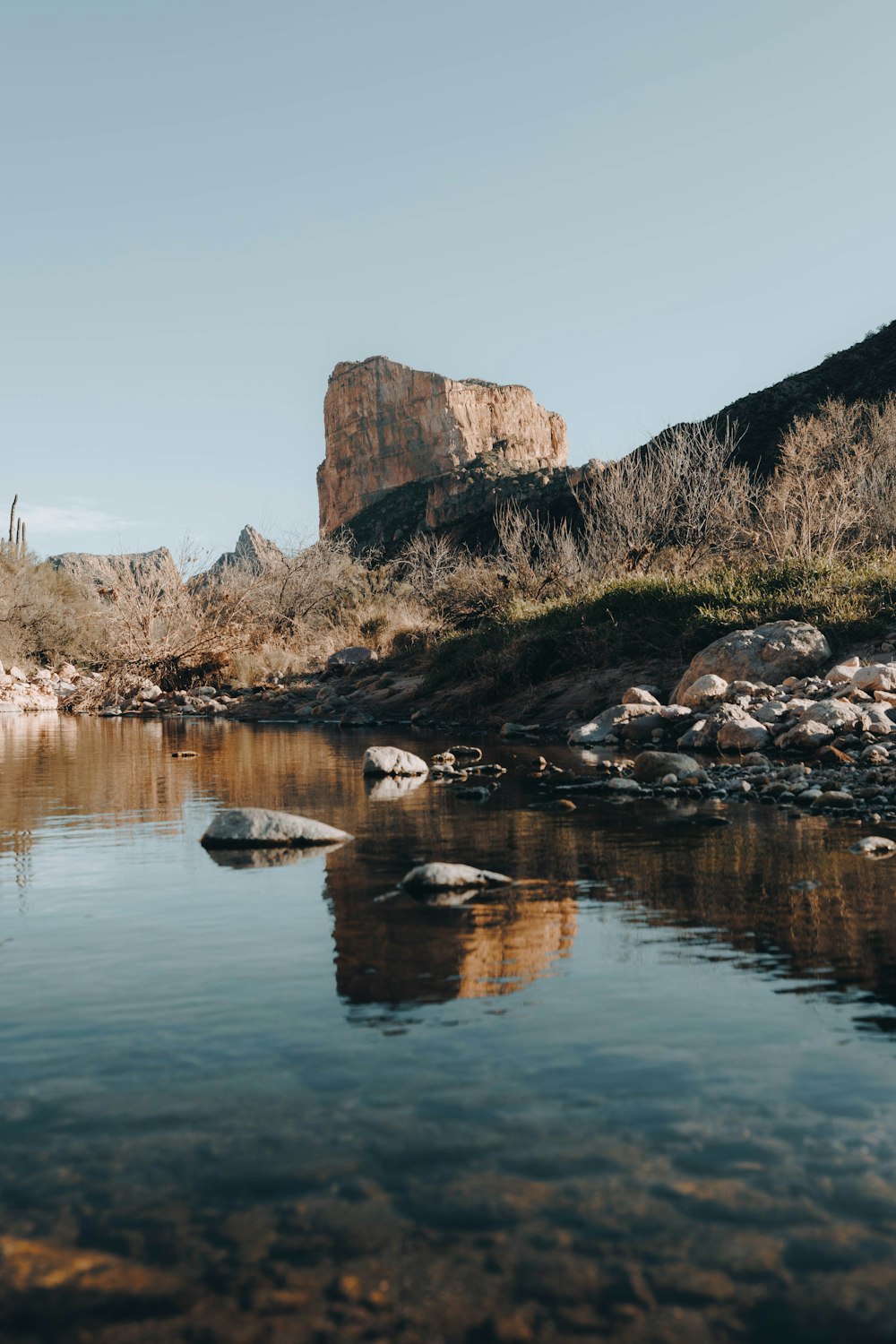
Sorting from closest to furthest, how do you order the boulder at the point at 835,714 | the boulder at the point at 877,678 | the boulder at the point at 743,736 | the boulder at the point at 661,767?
the boulder at the point at 661,767
the boulder at the point at 835,714
the boulder at the point at 743,736
the boulder at the point at 877,678

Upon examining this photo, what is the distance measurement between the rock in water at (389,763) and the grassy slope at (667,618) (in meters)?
8.69

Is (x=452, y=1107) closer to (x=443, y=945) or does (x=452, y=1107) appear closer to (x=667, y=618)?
(x=443, y=945)

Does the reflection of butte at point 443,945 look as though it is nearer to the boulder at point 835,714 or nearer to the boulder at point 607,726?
the boulder at point 835,714

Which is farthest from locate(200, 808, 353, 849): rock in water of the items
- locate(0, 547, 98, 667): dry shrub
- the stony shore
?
Answer: locate(0, 547, 98, 667): dry shrub

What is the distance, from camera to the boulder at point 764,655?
17359mm

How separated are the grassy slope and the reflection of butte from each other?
45.4 feet

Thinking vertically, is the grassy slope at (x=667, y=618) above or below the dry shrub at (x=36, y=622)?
below

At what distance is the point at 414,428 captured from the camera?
105688mm

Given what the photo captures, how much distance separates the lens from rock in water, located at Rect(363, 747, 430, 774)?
1260cm

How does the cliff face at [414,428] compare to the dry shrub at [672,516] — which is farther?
the cliff face at [414,428]

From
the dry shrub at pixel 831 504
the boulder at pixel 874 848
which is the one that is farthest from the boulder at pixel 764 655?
the boulder at pixel 874 848

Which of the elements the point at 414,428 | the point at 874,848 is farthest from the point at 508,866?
the point at 414,428

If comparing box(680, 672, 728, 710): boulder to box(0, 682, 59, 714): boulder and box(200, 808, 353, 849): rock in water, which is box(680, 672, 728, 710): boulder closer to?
box(200, 808, 353, 849): rock in water

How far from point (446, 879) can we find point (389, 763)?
6.27 meters
